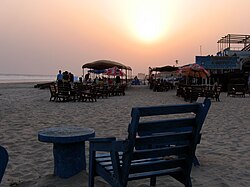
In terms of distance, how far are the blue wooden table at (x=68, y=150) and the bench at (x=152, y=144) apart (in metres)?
0.62

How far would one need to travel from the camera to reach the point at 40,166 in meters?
4.91

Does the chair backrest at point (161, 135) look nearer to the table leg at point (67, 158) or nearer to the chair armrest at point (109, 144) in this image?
the chair armrest at point (109, 144)

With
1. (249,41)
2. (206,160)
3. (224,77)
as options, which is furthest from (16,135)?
(249,41)

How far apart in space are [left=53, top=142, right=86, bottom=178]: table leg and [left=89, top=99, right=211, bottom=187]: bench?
2.50ft

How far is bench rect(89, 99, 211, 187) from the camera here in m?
2.92

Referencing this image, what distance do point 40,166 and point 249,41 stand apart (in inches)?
Answer: 1552

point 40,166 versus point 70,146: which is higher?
point 70,146

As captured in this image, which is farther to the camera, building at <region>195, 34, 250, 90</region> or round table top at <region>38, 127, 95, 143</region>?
building at <region>195, 34, 250, 90</region>

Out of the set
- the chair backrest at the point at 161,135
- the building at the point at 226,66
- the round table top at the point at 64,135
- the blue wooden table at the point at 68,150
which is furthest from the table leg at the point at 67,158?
the building at the point at 226,66

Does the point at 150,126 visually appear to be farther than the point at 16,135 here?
No

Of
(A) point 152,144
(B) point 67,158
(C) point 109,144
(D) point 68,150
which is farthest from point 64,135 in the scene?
(A) point 152,144

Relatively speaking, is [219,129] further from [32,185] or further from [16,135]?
[32,185]

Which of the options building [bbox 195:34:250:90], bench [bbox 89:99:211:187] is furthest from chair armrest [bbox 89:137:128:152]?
building [bbox 195:34:250:90]

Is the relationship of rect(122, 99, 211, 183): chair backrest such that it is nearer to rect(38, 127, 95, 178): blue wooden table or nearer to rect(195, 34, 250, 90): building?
rect(38, 127, 95, 178): blue wooden table
